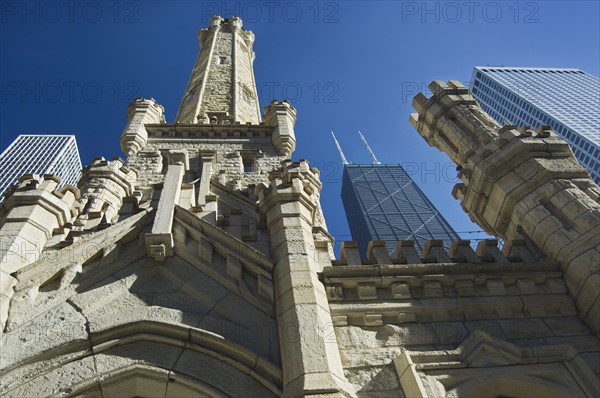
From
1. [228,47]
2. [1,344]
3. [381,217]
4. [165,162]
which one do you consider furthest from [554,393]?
[381,217]

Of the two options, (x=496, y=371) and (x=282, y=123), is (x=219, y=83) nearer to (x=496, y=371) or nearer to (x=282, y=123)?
(x=282, y=123)

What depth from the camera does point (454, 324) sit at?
764 cm

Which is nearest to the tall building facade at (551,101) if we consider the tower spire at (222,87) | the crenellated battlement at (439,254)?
the tower spire at (222,87)

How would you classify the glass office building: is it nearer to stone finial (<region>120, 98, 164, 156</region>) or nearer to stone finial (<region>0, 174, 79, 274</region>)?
stone finial (<region>120, 98, 164, 156</region>)

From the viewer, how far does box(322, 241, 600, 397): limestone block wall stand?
22.2 feet

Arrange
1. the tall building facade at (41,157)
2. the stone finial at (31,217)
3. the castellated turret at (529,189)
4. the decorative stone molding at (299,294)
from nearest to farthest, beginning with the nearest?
1. the decorative stone molding at (299,294)
2. the stone finial at (31,217)
3. the castellated turret at (529,189)
4. the tall building facade at (41,157)

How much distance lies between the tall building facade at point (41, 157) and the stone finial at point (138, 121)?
79582 millimetres

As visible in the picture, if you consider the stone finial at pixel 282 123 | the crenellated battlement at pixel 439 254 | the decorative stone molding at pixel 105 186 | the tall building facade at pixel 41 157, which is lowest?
the crenellated battlement at pixel 439 254

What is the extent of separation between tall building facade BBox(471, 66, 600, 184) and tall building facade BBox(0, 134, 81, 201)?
91092mm

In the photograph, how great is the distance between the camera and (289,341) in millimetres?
6527

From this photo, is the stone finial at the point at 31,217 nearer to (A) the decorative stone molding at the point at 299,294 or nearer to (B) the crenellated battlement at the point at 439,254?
(A) the decorative stone molding at the point at 299,294

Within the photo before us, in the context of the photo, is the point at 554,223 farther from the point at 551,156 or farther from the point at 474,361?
the point at 474,361

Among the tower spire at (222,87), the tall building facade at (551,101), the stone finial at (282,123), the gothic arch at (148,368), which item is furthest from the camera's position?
the tall building facade at (551,101)

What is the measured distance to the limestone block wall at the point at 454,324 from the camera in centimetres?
676
